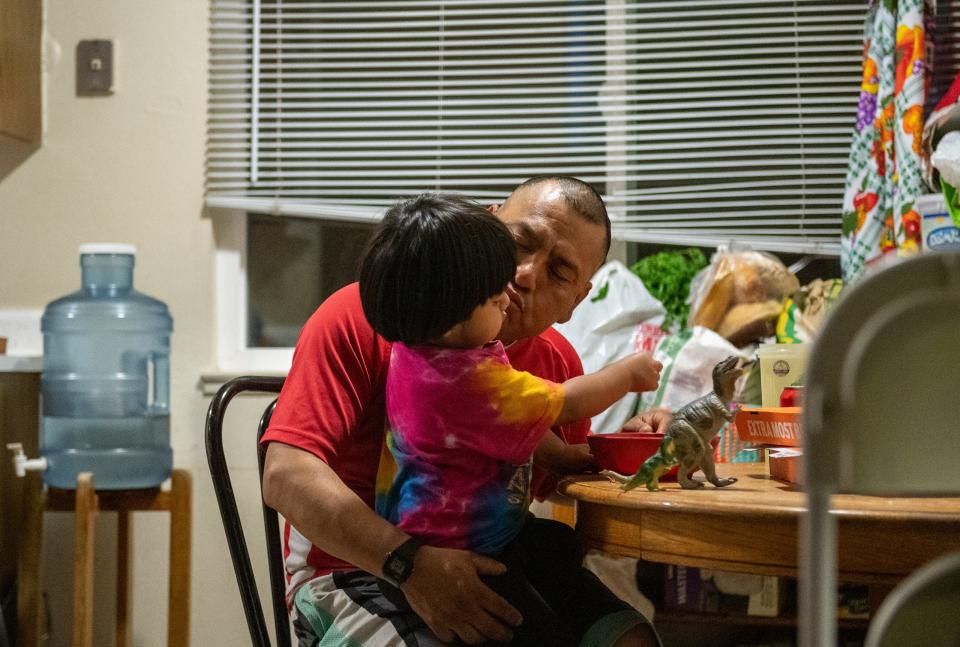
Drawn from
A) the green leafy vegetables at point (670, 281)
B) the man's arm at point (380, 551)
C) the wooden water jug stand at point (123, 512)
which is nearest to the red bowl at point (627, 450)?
the man's arm at point (380, 551)

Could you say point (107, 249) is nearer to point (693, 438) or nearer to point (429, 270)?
point (429, 270)

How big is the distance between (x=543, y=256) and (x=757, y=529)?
0.64 metres

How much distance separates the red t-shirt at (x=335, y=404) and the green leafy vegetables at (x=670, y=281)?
1.45 metres

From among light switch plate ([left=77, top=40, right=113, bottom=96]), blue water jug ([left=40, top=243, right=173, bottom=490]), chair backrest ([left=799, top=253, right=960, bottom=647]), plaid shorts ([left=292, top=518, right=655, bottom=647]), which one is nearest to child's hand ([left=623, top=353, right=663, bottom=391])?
plaid shorts ([left=292, top=518, right=655, bottom=647])

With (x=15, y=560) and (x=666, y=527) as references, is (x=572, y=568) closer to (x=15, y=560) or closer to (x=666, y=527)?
(x=666, y=527)

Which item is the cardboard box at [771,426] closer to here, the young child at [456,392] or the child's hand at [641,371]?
the child's hand at [641,371]

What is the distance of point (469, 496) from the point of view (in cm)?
119

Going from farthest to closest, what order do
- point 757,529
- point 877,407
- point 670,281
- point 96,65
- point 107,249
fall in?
point 96,65, point 670,281, point 107,249, point 757,529, point 877,407

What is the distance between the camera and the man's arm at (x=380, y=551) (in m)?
1.13

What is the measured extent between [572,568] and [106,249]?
1731mm

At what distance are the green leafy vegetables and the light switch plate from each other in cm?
160

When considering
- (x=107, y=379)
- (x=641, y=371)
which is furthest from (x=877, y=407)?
(x=107, y=379)

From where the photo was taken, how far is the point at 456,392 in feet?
3.87

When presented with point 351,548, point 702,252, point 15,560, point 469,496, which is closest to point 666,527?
point 469,496
